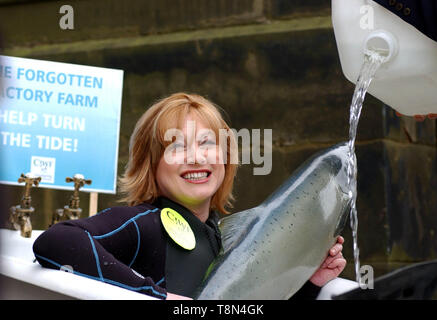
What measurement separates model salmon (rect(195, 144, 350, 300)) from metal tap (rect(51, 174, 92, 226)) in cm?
95

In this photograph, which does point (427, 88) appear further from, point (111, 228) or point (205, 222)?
point (111, 228)

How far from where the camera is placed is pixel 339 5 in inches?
47.3

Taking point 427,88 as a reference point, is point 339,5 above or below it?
above

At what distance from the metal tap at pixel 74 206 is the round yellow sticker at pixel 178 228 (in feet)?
2.75

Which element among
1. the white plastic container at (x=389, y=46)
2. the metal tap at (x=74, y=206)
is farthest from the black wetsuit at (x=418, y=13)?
the metal tap at (x=74, y=206)

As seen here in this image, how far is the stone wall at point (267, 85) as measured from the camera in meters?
2.48

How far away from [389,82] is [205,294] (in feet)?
1.80

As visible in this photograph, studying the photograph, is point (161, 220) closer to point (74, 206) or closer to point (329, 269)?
point (329, 269)

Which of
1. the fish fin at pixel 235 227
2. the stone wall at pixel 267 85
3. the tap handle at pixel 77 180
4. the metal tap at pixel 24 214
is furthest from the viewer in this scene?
the stone wall at pixel 267 85

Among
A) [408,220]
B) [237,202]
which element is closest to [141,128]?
[237,202]

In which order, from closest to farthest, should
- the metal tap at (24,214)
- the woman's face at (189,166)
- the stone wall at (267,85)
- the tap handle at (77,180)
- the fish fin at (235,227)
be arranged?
the fish fin at (235,227) < the woman's face at (189,166) < the metal tap at (24,214) < the tap handle at (77,180) < the stone wall at (267,85)

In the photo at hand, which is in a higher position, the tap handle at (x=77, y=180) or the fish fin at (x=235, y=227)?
the tap handle at (x=77, y=180)

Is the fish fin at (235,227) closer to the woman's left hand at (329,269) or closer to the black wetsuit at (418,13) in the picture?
the woman's left hand at (329,269)
